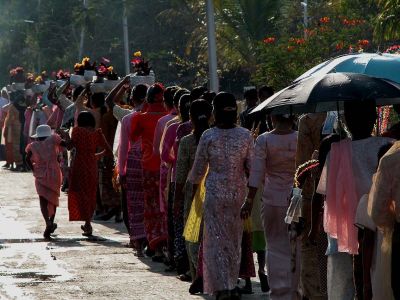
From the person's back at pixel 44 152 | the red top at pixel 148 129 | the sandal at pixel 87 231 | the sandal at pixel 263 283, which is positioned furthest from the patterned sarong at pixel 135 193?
the sandal at pixel 263 283

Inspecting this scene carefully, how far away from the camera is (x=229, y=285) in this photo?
35.9 ft

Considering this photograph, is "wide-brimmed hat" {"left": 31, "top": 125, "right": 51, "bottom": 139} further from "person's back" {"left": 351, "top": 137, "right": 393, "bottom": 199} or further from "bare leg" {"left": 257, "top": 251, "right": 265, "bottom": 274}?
"person's back" {"left": 351, "top": 137, "right": 393, "bottom": 199}

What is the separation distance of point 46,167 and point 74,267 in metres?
3.64

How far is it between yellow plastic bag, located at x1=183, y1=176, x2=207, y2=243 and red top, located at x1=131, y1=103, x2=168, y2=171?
2.74 meters

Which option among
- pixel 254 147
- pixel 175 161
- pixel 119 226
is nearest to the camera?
pixel 254 147

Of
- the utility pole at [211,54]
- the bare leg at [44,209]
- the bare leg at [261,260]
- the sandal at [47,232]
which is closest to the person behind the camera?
the bare leg at [261,260]

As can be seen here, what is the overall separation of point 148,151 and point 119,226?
14.2 ft

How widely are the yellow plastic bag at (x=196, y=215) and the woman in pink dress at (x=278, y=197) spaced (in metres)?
1.01

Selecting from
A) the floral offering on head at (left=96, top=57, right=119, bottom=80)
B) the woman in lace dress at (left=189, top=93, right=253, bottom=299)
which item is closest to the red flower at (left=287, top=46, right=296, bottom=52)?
the floral offering on head at (left=96, top=57, right=119, bottom=80)

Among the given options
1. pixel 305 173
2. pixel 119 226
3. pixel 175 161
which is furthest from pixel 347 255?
pixel 119 226

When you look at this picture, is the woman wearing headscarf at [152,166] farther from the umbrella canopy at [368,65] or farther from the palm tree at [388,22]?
the palm tree at [388,22]

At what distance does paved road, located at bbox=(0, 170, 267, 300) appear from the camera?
1181cm

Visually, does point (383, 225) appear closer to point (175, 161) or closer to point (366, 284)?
point (366, 284)

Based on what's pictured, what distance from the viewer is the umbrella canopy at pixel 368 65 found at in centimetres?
1010
